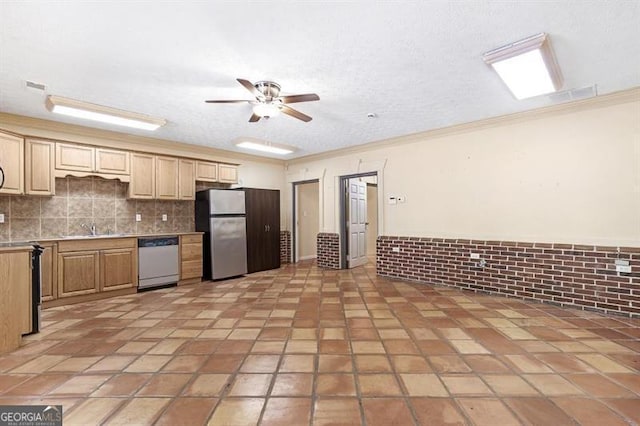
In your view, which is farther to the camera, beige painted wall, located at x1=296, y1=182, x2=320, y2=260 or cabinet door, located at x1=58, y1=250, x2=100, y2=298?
beige painted wall, located at x1=296, y1=182, x2=320, y2=260

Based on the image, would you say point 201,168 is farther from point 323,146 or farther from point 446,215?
point 446,215

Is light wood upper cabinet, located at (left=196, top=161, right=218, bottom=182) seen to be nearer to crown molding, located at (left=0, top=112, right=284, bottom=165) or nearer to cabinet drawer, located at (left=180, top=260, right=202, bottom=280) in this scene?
crown molding, located at (left=0, top=112, right=284, bottom=165)

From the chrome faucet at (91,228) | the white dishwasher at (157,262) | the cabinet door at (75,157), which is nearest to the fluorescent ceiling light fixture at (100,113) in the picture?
the cabinet door at (75,157)

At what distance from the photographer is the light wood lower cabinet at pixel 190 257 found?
5.02 meters

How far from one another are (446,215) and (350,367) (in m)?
3.30

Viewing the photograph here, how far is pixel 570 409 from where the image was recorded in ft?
5.71

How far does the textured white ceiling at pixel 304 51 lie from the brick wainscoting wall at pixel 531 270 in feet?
6.18

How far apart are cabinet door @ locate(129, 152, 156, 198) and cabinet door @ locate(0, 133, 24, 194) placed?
1.26 m

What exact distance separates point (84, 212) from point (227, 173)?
242cm

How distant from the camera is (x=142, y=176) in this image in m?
4.82

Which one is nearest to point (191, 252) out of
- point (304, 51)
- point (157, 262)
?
point (157, 262)

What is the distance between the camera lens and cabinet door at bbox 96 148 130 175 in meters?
4.43

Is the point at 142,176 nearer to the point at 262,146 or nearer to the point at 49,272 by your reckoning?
the point at 49,272

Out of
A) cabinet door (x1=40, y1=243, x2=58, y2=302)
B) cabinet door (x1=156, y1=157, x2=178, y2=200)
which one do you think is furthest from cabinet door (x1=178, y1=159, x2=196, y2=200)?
cabinet door (x1=40, y1=243, x2=58, y2=302)
